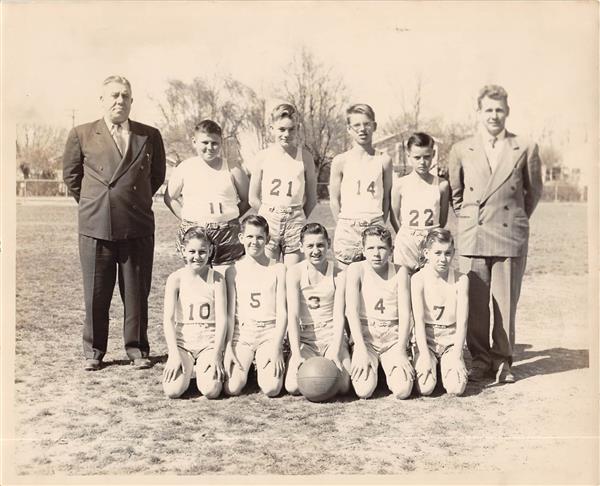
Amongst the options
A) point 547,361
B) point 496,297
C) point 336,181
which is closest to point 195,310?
point 336,181

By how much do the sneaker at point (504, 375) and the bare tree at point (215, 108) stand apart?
24.2ft

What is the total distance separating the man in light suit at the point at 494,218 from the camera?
560cm

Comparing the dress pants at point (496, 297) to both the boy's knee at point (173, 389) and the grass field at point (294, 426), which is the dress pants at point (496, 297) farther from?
the boy's knee at point (173, 389)

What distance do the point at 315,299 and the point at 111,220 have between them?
1.86 m

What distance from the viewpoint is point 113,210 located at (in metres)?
5.76

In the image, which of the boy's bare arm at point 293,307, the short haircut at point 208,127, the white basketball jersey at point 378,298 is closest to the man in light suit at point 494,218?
the white basketball jersey at point 378,298

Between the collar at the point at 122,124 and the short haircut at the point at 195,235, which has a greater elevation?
the collar at the point at 122,124

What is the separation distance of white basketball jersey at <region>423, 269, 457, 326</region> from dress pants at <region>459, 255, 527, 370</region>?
0.37m

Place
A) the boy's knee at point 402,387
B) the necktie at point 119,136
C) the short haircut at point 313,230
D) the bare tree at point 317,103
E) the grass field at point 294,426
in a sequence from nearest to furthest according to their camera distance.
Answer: the grass field at point 294,426 < the boy's knee at point 402,387 < the short haircut at point 313,230 < the necktie at point 119,136 < the bare tree at point 317,103

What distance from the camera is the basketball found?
5.05m

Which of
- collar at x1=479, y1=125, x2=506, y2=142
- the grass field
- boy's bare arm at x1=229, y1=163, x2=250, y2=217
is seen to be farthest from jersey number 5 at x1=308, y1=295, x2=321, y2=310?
collar at x1=479, y1=125, x2=506, y2=142

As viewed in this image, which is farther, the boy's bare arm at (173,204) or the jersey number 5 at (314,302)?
the boy's bare arm at (173,204)

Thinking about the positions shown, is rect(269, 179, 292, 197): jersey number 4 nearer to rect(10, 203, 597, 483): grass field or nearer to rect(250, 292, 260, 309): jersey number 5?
rect(250, 292, 260, 309): jersey number 5

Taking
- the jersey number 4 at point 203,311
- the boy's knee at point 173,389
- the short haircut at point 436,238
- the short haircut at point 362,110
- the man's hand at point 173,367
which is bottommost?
the boy's knee at point 173,389
